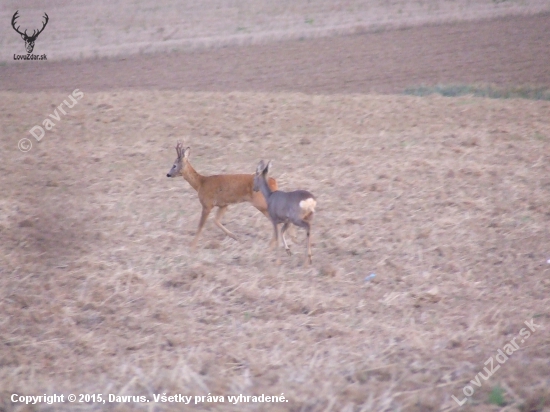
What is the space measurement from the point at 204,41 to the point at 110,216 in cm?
2047

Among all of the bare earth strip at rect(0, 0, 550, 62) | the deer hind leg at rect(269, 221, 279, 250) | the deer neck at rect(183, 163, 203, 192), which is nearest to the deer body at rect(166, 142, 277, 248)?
the deer neck at rect(183, 163, 203, 192)

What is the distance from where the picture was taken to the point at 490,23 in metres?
31.0

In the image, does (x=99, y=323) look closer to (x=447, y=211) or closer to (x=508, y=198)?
(x=447, y=211)

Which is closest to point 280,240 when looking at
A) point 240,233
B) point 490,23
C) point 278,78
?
point 240,233

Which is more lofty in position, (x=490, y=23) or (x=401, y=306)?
(x=490, y=23)

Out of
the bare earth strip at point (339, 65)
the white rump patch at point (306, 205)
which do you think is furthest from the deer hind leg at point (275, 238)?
the bare earth strip at point (339, 65)

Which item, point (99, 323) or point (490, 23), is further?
point (490, 23)

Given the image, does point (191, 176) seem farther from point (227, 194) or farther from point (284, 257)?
point (284, 257)

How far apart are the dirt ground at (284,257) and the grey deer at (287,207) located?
47cm

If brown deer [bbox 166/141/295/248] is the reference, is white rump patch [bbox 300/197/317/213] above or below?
below

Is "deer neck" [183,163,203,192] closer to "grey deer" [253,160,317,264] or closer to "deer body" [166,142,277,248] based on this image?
"deer body" [166,142,277,248]

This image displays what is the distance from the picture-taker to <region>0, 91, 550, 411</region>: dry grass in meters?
6.13

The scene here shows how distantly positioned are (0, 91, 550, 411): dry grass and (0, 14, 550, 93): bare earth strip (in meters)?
6.27

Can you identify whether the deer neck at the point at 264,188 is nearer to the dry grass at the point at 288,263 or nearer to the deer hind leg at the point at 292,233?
the deer hind leg at the point at 292,233
